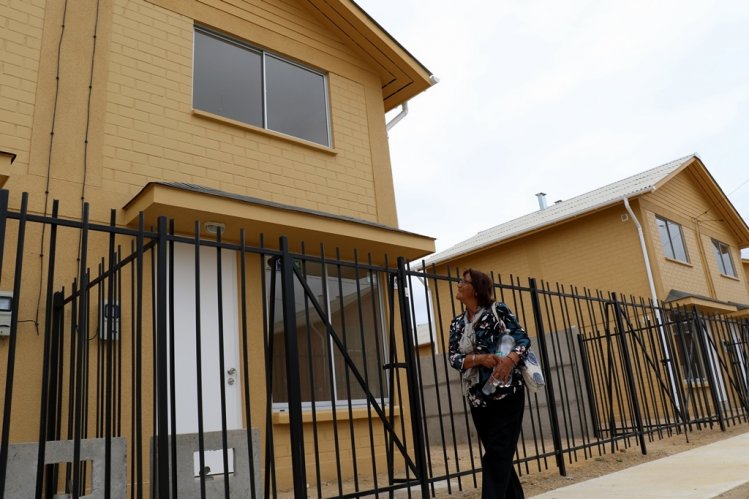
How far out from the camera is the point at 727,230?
69.4 feet

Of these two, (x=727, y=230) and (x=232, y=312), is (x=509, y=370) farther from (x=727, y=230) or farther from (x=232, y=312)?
(x=727, y=230)

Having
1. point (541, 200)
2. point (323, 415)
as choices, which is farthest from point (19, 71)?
point (541, 200)

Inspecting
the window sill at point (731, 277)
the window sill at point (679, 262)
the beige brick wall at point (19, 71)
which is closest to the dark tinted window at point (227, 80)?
the beige brick wall at point (19, 71)

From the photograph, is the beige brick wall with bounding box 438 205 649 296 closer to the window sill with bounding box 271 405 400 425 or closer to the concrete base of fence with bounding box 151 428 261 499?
the window sill with bounding box 271 405 400 425

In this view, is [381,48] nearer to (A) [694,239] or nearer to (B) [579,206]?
(B) [579,206]

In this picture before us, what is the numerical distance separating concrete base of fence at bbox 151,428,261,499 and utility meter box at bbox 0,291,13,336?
2143 millimetres

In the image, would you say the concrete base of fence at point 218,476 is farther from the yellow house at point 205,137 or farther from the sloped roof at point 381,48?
the sloped roof at point 381,48

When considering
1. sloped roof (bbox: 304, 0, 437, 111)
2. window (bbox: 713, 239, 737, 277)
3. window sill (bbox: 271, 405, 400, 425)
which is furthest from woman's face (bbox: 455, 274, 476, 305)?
window (bbox: 713, 239, 737, 277)

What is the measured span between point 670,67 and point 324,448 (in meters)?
20.1

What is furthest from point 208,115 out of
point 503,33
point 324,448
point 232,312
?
point 503,33

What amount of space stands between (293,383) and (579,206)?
14957 millimetres

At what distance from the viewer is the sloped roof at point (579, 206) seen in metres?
16.0

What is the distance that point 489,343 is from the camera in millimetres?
4180

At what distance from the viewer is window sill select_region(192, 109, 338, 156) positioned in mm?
7663
